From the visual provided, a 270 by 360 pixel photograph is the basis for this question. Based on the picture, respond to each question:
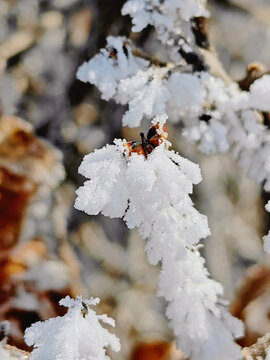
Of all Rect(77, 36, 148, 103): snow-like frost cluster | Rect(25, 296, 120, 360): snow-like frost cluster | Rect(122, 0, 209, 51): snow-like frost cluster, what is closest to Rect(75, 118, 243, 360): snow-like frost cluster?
Rect(25, 296, 120, 360): snow-like frost cluster

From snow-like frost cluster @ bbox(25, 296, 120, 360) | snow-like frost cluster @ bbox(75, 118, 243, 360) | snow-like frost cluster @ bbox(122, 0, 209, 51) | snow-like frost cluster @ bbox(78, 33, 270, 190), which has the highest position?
snow-like frost cluster @ bbox(122, 0, 209, 51)

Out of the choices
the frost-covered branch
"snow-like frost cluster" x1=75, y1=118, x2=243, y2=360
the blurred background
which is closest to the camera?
"snow-like frost cluster" x1=75, y1=118, x2=243, y2=360

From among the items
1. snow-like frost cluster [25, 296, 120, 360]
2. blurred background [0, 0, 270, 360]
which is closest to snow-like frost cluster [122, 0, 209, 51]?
blurred background [0, 0, 270, 360]

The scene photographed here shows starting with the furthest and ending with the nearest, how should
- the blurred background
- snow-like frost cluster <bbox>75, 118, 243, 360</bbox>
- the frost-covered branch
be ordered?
the blurred background, the frost-covered branch, snow-like frost cluster <bbox>75, 118, 243, 360</bbox>

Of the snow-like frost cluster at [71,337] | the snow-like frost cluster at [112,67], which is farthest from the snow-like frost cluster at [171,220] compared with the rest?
the snow-like frost cluster at [112,67]

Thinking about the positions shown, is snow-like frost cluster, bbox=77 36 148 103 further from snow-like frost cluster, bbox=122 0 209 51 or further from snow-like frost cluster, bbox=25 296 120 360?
snow-like frost cluster, bbox=25 296 120 360

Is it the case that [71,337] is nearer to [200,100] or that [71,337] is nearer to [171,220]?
[171,220]

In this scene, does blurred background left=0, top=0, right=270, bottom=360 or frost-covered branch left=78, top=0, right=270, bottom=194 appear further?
blurred background left=0, top=0, right=270, bottom=360

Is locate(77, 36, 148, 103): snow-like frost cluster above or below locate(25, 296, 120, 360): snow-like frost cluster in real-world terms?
above
